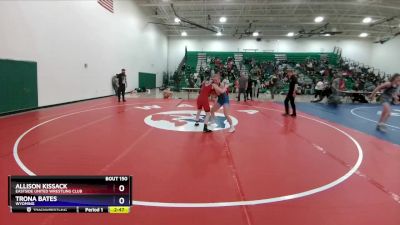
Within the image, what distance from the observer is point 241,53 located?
1267 inches

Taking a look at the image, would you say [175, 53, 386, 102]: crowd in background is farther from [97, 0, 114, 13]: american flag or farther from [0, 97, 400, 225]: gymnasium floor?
[0, 97, 400, 225]: gymnasium floor

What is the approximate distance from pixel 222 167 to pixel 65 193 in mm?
2784

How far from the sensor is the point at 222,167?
14.5 feet

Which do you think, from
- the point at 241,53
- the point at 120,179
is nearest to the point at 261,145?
the point at 120,179

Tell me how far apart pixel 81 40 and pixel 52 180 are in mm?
13199

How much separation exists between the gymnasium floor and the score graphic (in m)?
0.75

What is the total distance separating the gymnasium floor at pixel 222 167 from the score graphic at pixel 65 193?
2.45 ft

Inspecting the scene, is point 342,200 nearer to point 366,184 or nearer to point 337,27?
point 366,184

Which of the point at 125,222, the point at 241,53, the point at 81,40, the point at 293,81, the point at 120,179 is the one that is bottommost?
the point at 125,222

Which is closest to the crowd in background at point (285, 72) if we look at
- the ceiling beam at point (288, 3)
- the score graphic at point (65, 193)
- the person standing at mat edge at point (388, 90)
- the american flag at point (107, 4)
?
the ceiling beam at point (288, 3)

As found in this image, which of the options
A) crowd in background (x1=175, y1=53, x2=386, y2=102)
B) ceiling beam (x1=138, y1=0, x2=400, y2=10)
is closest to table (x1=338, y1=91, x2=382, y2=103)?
crowd in background (x1=175, y1=53, x2=386, y2=102)

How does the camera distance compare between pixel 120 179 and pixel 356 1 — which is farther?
pixel 356 1

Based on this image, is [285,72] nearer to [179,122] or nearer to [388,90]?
[388,90]

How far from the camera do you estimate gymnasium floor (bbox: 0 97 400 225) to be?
292 cm
